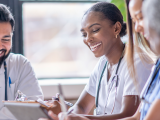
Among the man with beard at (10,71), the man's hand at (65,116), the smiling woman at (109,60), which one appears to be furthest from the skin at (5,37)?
the man's hand at (65,116)

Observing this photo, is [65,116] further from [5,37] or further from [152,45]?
[5,37]

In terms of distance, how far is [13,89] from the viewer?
1.55m

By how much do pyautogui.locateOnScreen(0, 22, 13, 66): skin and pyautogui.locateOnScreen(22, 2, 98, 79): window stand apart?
40.4 inches

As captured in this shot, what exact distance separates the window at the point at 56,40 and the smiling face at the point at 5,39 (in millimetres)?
1014

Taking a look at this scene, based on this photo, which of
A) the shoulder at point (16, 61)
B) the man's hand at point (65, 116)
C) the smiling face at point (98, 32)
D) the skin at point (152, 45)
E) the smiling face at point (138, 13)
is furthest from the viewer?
the shoulder at point (16, 61)

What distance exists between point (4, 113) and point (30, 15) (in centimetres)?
144

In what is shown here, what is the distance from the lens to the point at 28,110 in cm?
100

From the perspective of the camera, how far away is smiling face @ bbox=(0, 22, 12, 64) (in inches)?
59.5

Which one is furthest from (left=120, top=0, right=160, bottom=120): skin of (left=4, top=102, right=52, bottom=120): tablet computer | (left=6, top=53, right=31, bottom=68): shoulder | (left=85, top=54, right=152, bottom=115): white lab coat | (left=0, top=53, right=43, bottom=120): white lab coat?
(left=6, top=53, right=31, bottom=68): shoulder

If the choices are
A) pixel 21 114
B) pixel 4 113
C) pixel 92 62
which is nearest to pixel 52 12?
pixel 92 62

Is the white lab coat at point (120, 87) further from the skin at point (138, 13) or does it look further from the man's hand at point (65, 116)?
the skin at point (138, 13)

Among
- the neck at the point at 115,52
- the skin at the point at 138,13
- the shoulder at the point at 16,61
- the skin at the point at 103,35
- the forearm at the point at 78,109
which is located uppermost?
the skin at the point at 138,13

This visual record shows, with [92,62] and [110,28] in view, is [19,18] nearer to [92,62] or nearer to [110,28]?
[92,62]

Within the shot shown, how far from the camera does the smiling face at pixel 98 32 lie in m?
1.36
